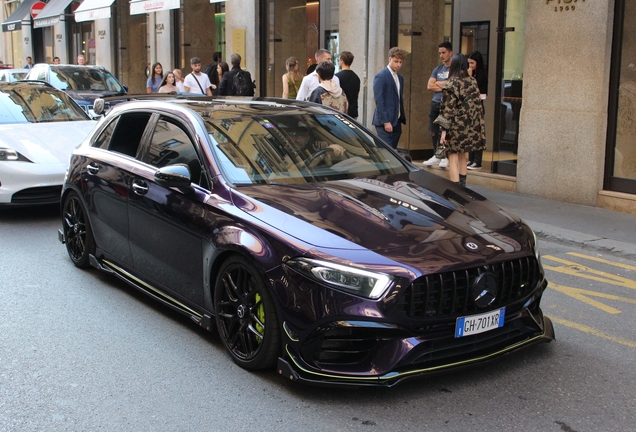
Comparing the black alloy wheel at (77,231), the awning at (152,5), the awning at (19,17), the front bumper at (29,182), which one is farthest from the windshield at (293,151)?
the awning at (19,17)

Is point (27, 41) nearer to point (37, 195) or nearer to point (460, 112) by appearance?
point (37, 195)

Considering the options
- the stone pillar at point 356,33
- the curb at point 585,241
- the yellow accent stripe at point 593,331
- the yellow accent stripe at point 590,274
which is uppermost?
the stone pillar at point 356,33

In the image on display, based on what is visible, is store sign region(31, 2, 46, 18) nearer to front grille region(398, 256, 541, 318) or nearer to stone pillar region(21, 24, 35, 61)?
stone pillar region(21, 24, 35, 61)

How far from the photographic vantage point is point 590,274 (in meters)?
7.41

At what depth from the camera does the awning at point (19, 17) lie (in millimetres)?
35938

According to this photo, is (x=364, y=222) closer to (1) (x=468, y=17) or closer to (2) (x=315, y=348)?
(2) (x=315, y=348)

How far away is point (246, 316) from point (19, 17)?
36.0 metres

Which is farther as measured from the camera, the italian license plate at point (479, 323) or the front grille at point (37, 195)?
the front grille at point (37, 195)

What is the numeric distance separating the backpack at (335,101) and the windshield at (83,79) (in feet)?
33.5

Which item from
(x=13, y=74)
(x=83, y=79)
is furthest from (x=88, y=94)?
(x=13, y=74)

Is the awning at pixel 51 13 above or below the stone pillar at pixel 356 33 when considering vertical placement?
above

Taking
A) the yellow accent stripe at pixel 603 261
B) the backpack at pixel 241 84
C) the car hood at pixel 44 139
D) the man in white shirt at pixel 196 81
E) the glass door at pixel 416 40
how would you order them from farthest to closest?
the man in white shirt at pixel 196 81
the backpack at pixel 241 84
the glass door at pixel 416 40
the car hood at pixel 44 139
the yellow accent stripe at pixel 603 261

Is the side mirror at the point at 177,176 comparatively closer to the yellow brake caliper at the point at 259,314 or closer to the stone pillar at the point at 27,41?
the yellow brake caliper at the point at 259,314

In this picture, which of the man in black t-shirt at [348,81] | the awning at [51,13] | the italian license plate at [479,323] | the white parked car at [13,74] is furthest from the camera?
the awning at [51,13]
